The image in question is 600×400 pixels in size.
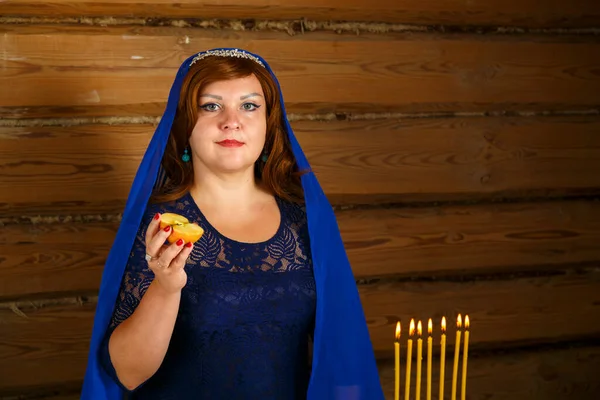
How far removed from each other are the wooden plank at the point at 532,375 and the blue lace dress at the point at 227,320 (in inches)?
54.8

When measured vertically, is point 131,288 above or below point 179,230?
below

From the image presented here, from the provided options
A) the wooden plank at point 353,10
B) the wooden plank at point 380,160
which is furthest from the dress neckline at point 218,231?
the wooden plank at point 353,10

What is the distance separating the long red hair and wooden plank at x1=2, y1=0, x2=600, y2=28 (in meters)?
0.82

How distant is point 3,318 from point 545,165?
2190mm

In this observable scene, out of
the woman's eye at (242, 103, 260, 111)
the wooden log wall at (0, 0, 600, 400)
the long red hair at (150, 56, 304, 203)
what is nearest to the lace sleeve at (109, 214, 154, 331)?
the long red hair at (150, 56, 304, 203)

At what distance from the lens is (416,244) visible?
326 centimetres

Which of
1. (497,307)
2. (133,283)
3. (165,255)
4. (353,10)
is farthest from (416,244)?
(165,255)

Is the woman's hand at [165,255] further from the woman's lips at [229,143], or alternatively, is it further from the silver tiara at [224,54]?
the silver tiara at [224,54]

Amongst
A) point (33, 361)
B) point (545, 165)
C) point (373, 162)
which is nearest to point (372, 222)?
point (373, 162)

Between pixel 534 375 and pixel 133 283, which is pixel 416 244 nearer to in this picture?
pixel 534 375

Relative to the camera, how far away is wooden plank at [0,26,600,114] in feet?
9.19

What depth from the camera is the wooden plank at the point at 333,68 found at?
280 cm

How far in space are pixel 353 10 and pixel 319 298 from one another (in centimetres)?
135

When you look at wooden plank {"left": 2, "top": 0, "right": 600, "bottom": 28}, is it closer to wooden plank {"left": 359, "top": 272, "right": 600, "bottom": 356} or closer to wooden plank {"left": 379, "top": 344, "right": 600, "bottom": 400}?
wooden plank {"left": 359, "top": 272, "right": 600, "bottom": 356}
